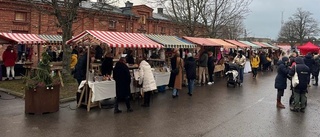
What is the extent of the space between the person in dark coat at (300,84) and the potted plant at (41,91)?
709 centimetres

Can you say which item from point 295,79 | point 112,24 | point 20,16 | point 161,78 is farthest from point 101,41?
point 112,24

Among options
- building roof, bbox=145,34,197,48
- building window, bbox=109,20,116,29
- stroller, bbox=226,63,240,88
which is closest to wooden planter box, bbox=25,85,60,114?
building roof, bbox=145,34,197,48

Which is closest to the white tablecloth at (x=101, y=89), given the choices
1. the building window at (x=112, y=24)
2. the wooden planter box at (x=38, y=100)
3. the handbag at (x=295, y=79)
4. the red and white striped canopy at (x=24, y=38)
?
the wooden planter box at (x=38, y=100)

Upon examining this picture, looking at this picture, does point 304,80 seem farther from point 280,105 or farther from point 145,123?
point 145,123

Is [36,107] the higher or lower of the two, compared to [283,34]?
lower

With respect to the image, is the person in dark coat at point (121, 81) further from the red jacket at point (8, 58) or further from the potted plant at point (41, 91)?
the red jacket at point (8, 58)

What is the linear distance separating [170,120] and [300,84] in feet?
13.9

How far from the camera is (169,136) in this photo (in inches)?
242

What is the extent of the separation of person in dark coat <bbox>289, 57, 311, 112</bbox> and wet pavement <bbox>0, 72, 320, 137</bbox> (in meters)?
0.30

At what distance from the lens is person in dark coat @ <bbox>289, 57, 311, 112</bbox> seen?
8.82 m

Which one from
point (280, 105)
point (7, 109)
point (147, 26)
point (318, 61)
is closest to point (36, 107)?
point (7, 109)

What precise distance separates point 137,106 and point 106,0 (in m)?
7.43

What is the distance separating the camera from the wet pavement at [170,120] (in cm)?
639

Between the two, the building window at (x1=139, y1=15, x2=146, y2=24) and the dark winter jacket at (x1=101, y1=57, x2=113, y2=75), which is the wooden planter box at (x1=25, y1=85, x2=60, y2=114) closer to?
the dark winter jacket at (x1=101, y1=57, x2=113, y2=75)
